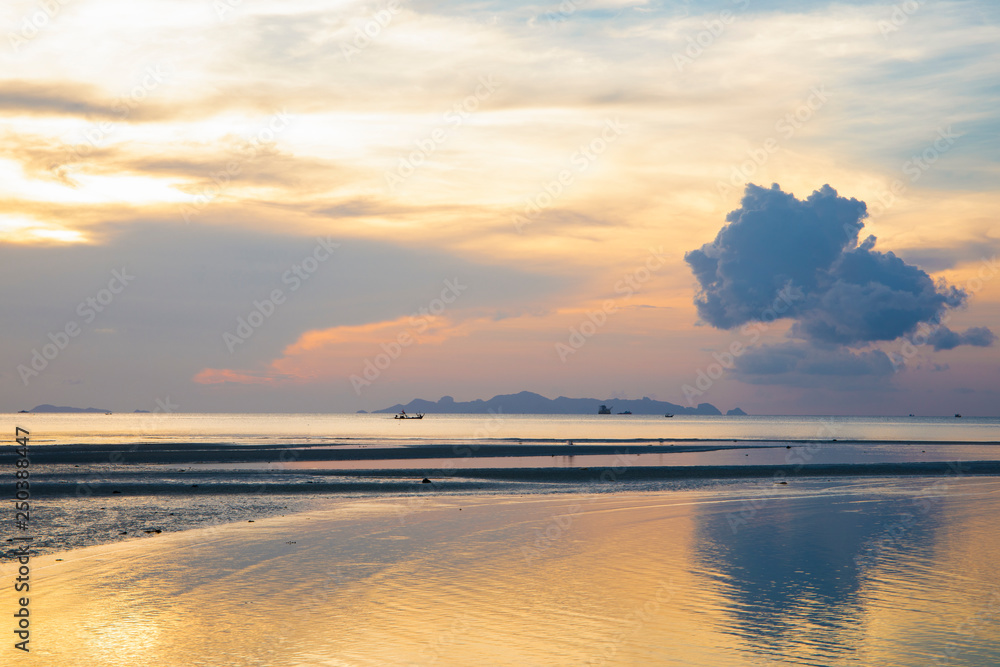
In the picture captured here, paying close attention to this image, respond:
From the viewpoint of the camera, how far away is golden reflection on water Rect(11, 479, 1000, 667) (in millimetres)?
13562

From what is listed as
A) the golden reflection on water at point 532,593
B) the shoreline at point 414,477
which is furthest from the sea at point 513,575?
the shoreline at point 414,477

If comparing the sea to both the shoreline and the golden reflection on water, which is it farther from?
the shoreline

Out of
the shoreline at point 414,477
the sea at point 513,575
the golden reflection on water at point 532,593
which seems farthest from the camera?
the shoreline at point 414,477

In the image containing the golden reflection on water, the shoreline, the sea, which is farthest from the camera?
the shoreline

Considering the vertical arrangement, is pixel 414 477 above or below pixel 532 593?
below

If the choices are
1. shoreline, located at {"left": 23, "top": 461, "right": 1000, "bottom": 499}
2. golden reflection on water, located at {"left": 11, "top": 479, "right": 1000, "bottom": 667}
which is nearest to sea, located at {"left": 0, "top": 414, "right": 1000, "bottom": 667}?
golden reflection on water, located at {"left": 11, "top": 479, "right": 1000, "bottom": 667}

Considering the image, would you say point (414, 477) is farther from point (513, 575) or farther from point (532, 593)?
point (532, 593)

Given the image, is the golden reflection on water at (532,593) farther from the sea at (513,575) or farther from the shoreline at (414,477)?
the shoreline at (414,477)

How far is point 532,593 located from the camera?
17828mm

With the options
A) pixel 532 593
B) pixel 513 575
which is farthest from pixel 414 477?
pixel 532 593

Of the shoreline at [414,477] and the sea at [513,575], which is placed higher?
the sea at [513,575]

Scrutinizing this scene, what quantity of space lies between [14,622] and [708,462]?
55.5m

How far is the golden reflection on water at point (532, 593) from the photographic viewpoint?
1356 centimetres

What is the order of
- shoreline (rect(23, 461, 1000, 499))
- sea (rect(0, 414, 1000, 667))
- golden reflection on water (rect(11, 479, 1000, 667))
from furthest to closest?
shoreline (rect(23, 461, 1000, 499)), sea (rect(0, 414, 1000, 667)), golden reflection on water (rect(11, 479, 1000, 667))
